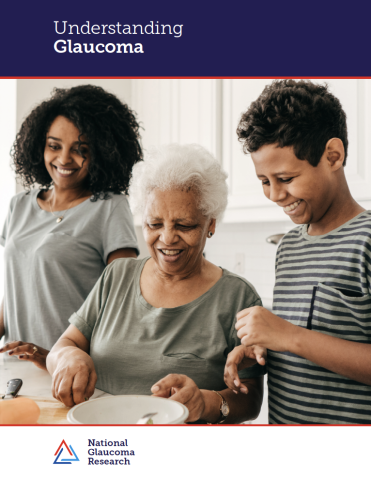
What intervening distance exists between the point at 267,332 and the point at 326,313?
138mm

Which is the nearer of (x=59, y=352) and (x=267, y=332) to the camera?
(x=267, y=332)

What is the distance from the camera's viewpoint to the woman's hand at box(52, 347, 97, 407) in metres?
0.74

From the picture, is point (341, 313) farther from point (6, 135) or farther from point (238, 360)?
point (6, 135)

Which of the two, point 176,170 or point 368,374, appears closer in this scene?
point 368,374

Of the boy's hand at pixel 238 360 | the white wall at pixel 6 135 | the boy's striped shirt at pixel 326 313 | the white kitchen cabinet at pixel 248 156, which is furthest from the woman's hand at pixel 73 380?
the white wall at pixel 6 135

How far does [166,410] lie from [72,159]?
78cm

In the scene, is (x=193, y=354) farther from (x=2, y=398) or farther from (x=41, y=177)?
(x=41, y=177)

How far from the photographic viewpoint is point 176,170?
2.77ft

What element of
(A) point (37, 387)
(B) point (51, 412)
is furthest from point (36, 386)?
(B) point (51, 412)

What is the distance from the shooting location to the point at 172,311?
0.86m

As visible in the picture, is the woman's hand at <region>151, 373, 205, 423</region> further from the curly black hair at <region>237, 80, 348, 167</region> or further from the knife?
the curly black hair at <region>237, 80, 348, 167</region>

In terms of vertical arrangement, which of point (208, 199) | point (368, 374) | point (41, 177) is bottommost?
point (368, 374)

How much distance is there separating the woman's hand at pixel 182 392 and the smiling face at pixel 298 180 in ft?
1.13
